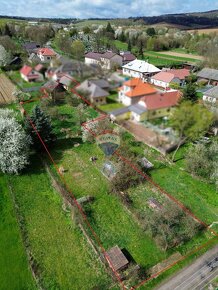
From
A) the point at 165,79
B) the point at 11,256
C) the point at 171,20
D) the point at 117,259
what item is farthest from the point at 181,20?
the point at 11,256

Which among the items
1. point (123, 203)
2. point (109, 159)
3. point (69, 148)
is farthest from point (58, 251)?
point (69, 148)

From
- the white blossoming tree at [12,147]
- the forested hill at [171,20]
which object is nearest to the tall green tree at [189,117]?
the forested hill at [171,20]

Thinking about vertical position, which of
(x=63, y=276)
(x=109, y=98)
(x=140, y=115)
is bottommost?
(x=63, y=276)

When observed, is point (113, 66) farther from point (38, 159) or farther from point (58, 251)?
point (38, 159)

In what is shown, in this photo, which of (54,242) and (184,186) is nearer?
(54,242)

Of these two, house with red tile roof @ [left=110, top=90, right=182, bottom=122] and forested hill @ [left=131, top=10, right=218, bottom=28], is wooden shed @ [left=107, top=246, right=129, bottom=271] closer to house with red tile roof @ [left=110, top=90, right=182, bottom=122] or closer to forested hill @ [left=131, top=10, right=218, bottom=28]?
house with red tile roof @ [left=110, top=90, right=182, bottom=122]

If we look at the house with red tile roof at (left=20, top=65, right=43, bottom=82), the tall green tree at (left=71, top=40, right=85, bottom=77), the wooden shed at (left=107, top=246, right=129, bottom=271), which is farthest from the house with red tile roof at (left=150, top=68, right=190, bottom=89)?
the wooden shed at (left=107, top=246, right=129, bottom=271)

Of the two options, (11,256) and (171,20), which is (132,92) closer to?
(11,256)
